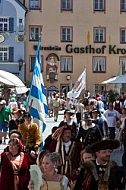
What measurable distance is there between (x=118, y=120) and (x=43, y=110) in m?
4.63

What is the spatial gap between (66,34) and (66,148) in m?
40.3

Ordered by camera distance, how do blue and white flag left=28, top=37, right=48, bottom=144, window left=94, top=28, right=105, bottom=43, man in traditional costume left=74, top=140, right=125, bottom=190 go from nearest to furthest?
man in traditional costume left=74, top=140, right=125, bottom=190 < blue and white flag left=28, top=37, right=48, bottom=144 < window left=94, top=28, right=105, bottom=43

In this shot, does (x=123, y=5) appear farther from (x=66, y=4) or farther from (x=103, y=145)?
(x=103, y=145)

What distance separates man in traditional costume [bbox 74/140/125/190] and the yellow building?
135 ft

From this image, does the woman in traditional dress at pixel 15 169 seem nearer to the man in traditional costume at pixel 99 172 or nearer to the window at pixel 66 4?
the man in traditional costume at pixel 99 172

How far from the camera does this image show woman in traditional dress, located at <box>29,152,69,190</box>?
210 inches

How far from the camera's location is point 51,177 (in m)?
5.43

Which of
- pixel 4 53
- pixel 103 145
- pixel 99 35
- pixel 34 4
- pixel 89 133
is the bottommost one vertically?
pixel 89 133

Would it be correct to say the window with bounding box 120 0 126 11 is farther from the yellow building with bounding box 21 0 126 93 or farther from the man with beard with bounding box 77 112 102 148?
the man with beard with bounding box 77 112 102 148

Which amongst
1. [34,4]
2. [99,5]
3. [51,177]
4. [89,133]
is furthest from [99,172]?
[99,5]

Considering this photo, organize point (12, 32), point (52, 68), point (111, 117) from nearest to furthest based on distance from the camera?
point (111, 117)
point (12, 32)
point (52, 68)

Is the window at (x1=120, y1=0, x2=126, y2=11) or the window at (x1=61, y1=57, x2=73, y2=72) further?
the window at (x1=120, y1=0, x2=126, y2=11)

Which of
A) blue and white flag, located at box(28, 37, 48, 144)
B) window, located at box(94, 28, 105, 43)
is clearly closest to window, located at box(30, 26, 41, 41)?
window, located at box(94, 28, 105, 43)

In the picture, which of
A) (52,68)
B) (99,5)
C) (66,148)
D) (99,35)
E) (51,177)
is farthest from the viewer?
(99,5)
